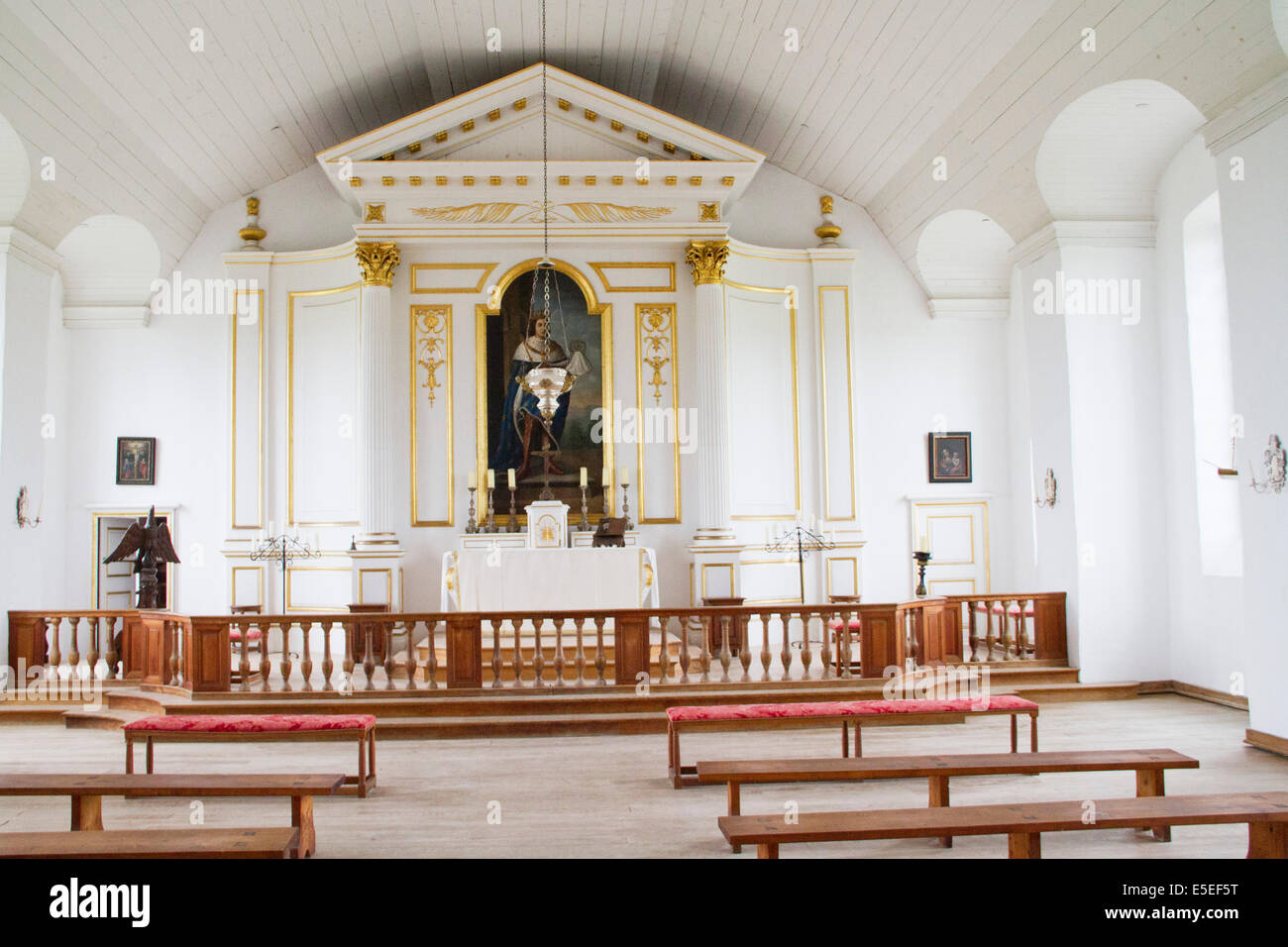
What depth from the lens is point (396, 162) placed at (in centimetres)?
1077

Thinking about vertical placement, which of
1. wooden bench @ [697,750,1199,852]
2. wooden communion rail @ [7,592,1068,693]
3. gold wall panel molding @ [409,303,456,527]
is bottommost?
wooden bench @ [697,750,1199,852]

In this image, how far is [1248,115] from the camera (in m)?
6.71

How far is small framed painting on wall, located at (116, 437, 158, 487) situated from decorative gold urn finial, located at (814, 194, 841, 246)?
828cm

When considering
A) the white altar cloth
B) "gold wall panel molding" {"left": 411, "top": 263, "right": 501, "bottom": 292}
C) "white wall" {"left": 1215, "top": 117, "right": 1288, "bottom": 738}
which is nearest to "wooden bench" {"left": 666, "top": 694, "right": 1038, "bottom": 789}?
"white wall" {"left": 1215, "top": 117, "right": 1288, "bottom": 738}

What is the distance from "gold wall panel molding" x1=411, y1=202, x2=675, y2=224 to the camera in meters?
11.1

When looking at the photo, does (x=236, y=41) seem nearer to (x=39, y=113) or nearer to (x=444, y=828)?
(x=39, y=113)

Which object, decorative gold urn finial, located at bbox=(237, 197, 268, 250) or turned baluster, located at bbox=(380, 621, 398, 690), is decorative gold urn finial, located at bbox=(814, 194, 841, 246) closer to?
decorative gold urn finial, located at bbox=(237, 197, 268, 250)

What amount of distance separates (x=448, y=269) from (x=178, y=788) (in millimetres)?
7714

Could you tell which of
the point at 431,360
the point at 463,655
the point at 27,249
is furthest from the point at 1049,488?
the point at 27,249

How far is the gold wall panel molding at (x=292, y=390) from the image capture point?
11.4 m

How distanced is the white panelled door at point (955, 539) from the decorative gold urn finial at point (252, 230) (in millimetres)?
8240

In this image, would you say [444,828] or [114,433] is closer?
[444,828]
